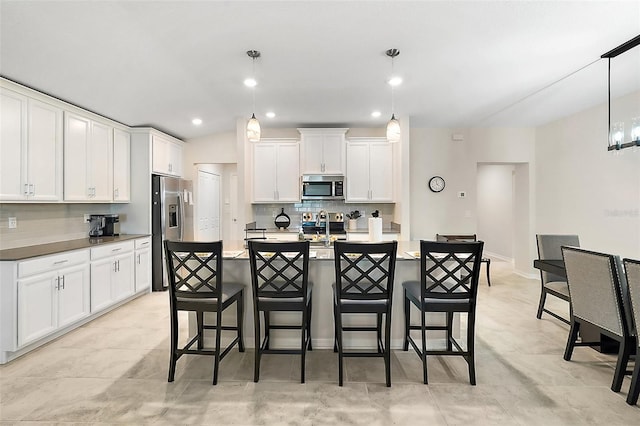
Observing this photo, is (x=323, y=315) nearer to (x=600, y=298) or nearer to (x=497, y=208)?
(x=600, y=298)

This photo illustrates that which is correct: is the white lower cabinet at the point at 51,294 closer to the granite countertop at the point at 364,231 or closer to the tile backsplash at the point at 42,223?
the tile backsplash at the point at 42,223

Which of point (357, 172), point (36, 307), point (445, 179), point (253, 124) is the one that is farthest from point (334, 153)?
point (36, 307)

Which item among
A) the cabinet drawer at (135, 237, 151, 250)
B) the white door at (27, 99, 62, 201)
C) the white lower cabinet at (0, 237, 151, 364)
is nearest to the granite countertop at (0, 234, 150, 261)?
the white lower cabinet at (0, 237, 151, 364)

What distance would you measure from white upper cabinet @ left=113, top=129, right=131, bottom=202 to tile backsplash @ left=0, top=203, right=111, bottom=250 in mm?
388

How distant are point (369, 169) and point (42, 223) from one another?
14.4 feet

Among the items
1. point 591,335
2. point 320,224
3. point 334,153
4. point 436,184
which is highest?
point 334,153

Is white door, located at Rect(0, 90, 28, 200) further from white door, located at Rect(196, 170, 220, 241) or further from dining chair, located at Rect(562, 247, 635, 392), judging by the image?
dining chair, located at Rect(562, 247, 635, 392)

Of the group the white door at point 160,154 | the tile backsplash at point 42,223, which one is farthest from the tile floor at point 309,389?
the white door at point 160,154

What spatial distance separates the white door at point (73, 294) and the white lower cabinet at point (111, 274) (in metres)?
0.11

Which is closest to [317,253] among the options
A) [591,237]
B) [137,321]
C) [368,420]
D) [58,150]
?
[368,420]

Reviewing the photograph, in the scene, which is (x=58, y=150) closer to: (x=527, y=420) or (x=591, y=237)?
(x=527, y=420)

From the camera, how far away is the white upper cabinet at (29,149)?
301 cm

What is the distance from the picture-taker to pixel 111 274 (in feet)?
13.2

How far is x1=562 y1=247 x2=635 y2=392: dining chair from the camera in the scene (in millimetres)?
2324
